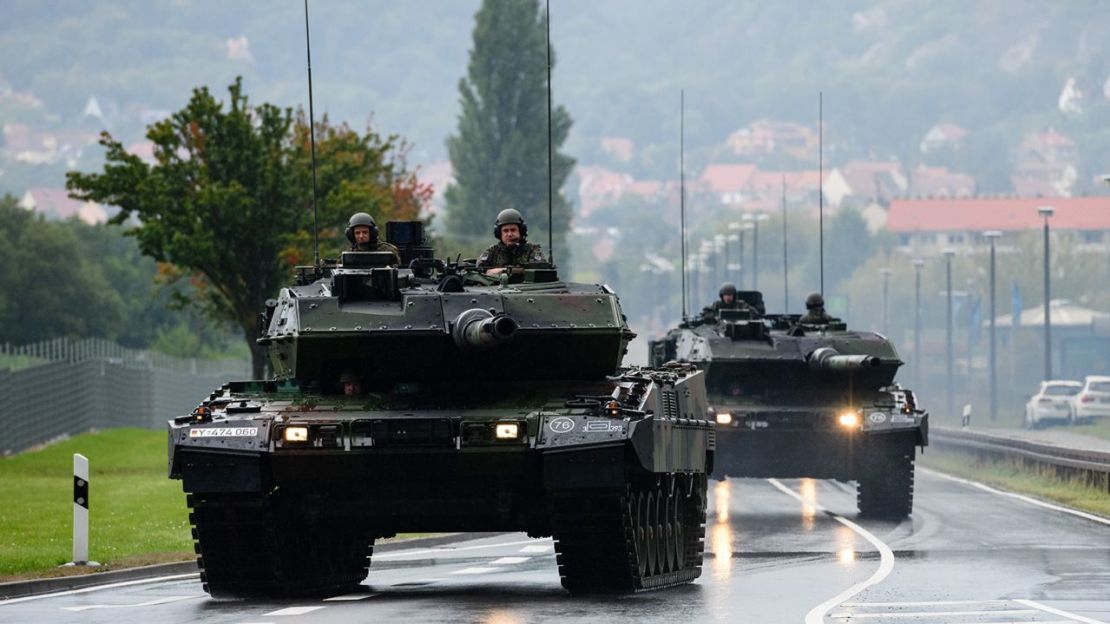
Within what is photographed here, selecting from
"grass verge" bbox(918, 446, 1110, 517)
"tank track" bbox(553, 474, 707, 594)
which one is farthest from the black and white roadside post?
"grass verge" bbox(918, 446, 1110, 517)

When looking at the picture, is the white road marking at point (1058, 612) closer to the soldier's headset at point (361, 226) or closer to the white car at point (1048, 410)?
the soldier's headset at point (361, 226)

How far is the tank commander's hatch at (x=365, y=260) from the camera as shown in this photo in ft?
70.3

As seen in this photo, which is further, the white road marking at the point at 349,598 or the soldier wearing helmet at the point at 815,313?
the soldier wearing helmet at the point at 815,313

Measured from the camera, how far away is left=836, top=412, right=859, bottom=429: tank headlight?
34.2 m

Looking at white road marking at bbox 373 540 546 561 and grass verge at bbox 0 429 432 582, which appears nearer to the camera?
grass verge at bbox 0 429 432 582

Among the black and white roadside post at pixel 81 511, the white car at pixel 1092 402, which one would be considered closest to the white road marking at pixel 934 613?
the black and white roadside post at pixel 81 511

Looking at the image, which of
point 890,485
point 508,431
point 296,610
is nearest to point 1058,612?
point 508,431

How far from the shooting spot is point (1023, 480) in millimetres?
44438

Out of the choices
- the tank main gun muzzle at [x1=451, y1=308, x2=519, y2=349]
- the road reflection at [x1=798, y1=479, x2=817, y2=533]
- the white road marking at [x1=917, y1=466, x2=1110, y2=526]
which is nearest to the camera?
the tank main gun muzzle at [x1=451, y1=308, x2=519, y2=349]

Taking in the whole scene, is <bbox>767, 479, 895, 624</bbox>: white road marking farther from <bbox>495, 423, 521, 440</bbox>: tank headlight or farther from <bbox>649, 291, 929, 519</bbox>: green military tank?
<bbox>495, 423, 521, 440</bbox>: tank headlight

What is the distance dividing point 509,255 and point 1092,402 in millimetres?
54610

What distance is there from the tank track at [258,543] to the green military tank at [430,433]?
18 millimetres

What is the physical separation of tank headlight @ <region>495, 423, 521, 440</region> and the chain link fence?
27688 mm

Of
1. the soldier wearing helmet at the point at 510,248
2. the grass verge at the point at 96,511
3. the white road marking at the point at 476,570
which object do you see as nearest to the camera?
the soldier wearing helmet at the point at 510,248
